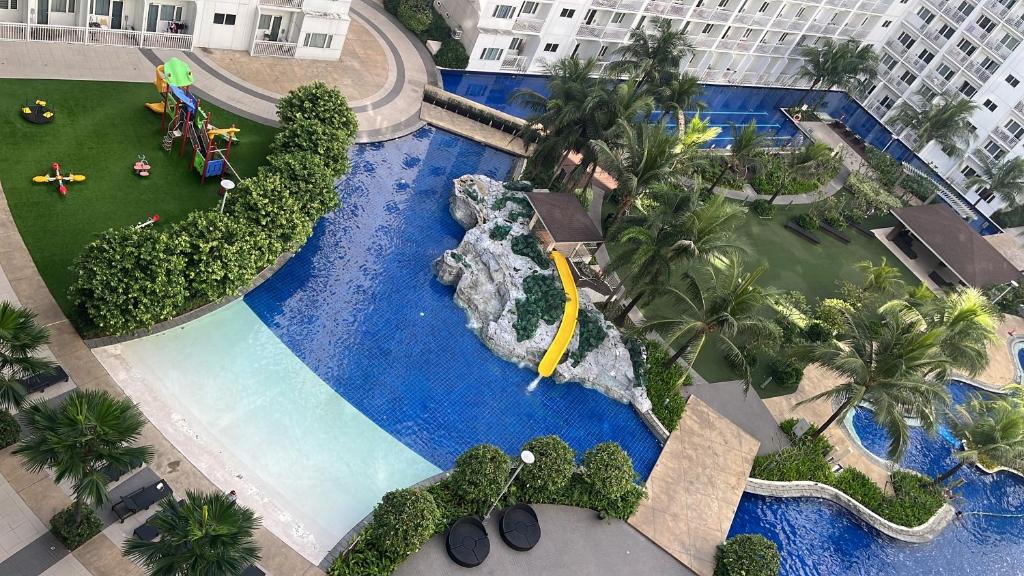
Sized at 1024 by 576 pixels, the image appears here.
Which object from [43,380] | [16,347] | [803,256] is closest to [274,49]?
[43,380]

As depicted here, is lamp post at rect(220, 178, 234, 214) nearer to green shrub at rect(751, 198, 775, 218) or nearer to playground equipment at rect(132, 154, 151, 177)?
playground equipment at rect(132, 154, 151, 177)

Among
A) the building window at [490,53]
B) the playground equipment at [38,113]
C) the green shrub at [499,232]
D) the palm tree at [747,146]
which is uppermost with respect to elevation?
the palm tree at [747,146]

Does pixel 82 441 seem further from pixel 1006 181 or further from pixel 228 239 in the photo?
pixel 1006 181

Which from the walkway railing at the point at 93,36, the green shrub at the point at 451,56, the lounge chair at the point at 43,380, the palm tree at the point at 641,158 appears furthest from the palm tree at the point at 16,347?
the green shrub at the point at 451,56

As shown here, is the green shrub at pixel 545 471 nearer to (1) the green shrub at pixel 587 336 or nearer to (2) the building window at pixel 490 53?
(1) the green shrub at pixel 587 336

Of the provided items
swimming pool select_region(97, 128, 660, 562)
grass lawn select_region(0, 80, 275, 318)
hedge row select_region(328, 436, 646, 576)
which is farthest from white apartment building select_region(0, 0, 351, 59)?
hedge row select_region(328, 436, 646, 576)
